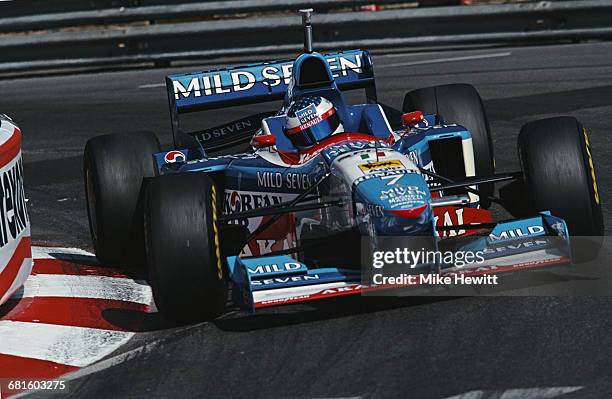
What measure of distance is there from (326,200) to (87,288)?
1623 millimetres

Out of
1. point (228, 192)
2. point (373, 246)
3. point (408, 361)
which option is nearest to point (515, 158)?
point (228, 192)

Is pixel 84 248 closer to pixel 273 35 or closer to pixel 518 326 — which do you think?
pixel 518 326

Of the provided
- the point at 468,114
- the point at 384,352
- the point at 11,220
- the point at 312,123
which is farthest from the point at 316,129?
the point at 384,352

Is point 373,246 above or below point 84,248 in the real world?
above

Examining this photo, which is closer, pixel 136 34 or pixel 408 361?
pixel 408 361

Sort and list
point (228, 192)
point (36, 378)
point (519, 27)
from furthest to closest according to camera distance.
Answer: point (519, 27)
point (228, 192)
point (36, 378)

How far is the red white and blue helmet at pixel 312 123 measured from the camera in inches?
311

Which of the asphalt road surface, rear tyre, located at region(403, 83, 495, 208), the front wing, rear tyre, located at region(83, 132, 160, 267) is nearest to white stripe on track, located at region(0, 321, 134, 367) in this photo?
the asphalt road surface

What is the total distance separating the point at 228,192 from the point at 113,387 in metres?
2.42

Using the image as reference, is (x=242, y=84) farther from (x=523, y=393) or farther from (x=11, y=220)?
(x=523, y=393)

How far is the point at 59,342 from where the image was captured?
6.55 meters

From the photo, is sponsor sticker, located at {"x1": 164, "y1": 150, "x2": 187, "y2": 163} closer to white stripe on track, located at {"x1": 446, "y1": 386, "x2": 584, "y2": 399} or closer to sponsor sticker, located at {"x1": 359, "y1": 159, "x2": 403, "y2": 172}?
sponsor sticker, located at {"x1": 359, "y1": 159, "x2": 403, "y2": 172}

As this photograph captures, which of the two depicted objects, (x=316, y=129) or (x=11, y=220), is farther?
(x=316, y=129)

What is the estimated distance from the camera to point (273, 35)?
15938mm
